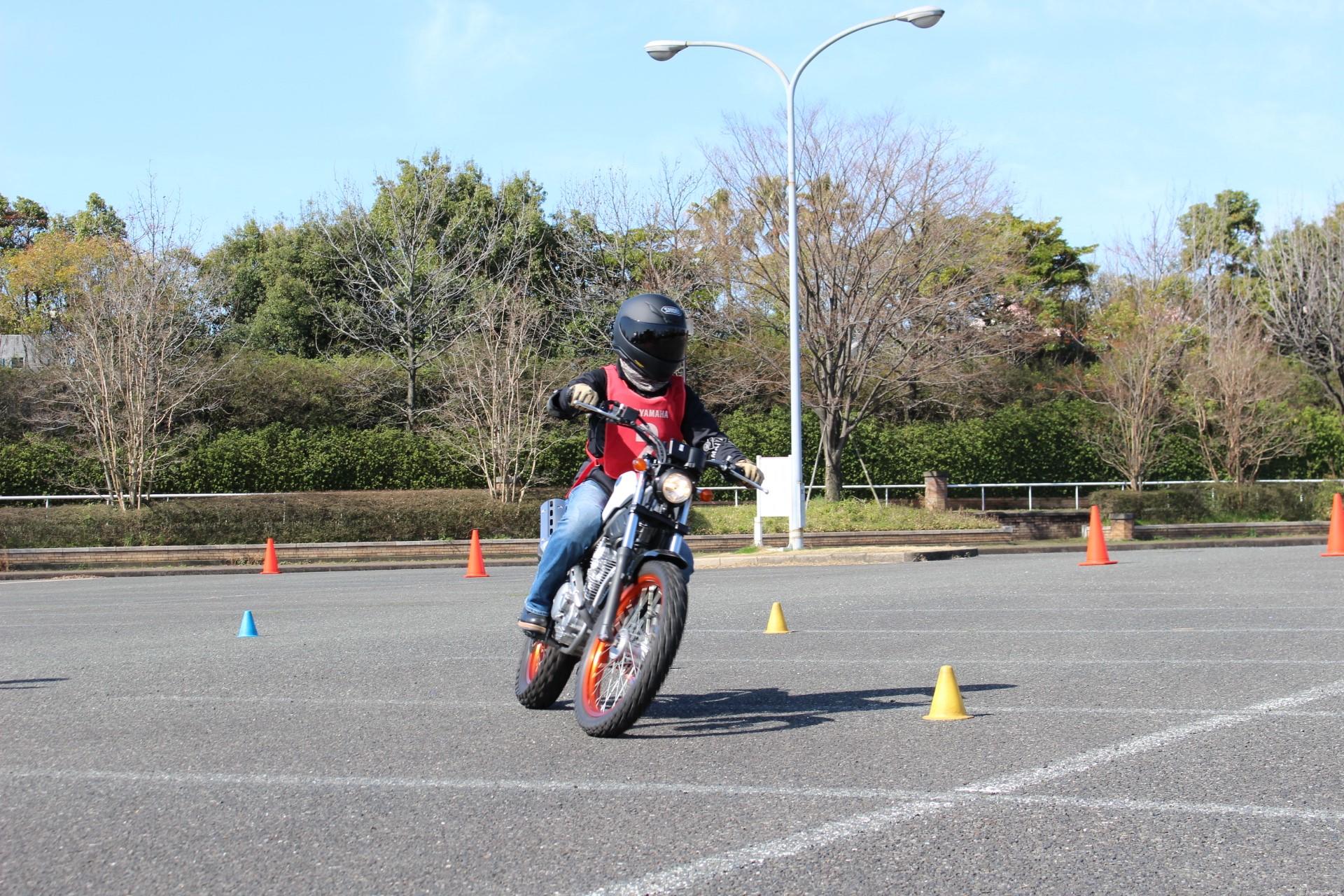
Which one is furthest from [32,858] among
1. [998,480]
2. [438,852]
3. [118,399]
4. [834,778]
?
[998,480]

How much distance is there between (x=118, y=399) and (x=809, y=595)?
64.7 feet

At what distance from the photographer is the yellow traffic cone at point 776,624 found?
10.3m

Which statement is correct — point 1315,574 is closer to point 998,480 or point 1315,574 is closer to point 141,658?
point 141,658

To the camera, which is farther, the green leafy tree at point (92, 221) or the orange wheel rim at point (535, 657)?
the green leafy tree at point (92, 221)

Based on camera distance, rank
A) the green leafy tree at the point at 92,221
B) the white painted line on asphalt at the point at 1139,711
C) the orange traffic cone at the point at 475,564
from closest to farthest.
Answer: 1. the white painted line on asphalt at the point at 1139,711
2. the orange traffic cone at the point at 475,564
3. the green leafy tree at the point at 92,221

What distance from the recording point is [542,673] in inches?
258

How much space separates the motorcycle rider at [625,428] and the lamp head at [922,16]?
1876 centimetres

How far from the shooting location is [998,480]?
3459cm

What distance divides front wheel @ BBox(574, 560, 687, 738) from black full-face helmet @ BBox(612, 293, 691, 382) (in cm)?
105

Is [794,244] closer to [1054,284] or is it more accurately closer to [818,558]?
[818,558]

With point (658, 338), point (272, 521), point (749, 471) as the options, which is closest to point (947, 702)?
point (749, 471)

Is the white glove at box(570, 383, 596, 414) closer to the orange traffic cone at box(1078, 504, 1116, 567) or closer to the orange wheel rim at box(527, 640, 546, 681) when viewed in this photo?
the orange wheel rim at box(527, 640, 546, 681)

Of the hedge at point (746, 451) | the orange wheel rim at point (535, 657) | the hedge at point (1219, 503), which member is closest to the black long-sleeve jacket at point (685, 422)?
the orange wheel rim at point (535, 657)

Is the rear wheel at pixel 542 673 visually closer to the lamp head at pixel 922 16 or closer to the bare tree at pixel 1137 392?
the lamp head at pixel 922 16
